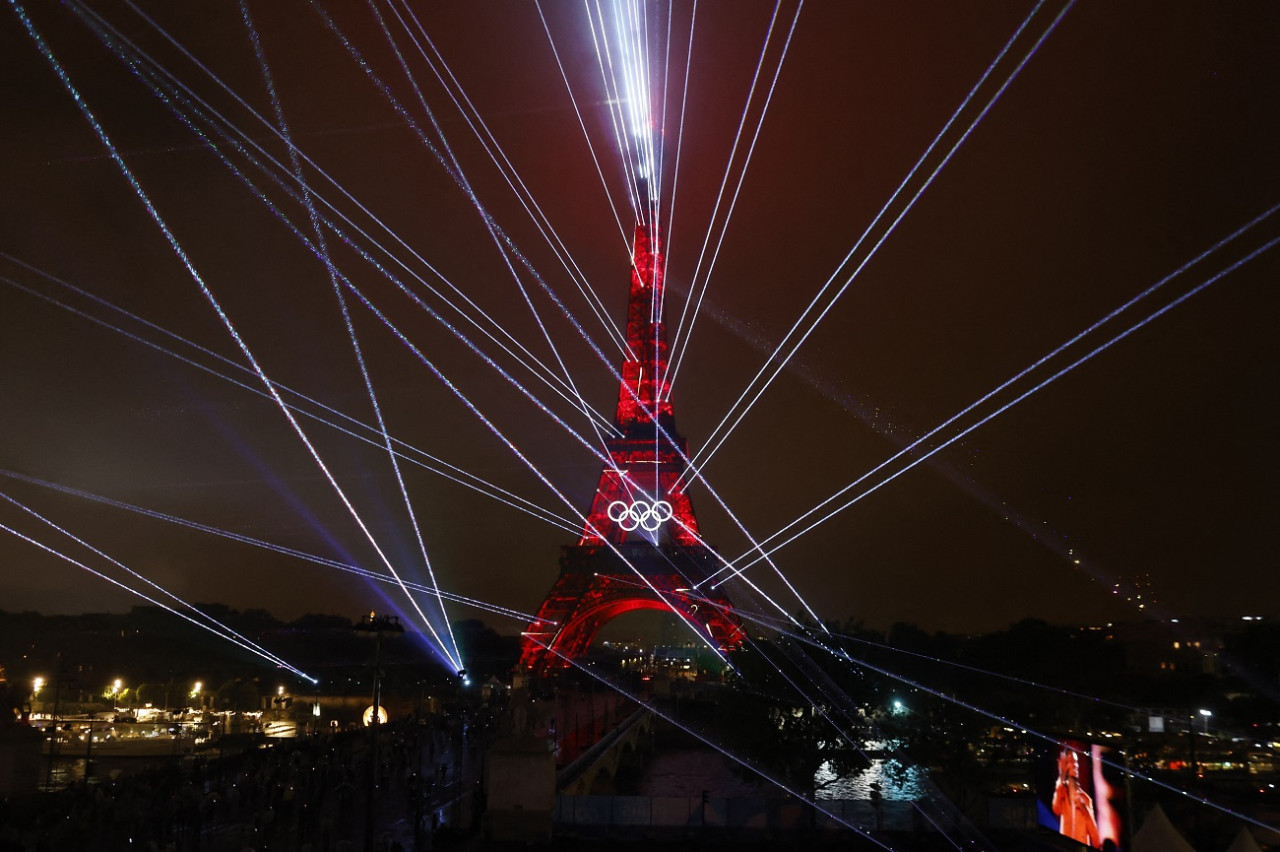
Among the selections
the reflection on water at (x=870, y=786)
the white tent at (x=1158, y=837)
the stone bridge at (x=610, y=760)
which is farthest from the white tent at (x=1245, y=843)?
the reflection on water at (x=870, y=786)

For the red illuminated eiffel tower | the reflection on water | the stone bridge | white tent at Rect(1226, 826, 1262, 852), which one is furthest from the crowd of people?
the red illuminated eiffel tower

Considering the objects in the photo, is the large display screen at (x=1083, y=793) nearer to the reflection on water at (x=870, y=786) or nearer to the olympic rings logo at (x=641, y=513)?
the reflection on water at (x=870, y=786)

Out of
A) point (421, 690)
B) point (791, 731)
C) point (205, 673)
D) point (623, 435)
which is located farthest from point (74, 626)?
point (791, 731)

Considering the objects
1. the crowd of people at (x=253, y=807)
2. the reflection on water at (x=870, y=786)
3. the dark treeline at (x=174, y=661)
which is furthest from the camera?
the dark treeline at (x=174, y=661)

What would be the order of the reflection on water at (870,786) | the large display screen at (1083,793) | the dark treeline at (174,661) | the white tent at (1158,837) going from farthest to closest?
the dark treeline at (174,661) → the reflection on water at (870,786) → the large display screen at (1083,793) → the white tent at (1158,837)

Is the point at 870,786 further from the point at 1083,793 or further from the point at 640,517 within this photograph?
the point at 640,517

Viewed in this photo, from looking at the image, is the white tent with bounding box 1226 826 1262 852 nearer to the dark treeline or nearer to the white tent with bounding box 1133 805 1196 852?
the white tent with bounding box 1133 805 1196 852

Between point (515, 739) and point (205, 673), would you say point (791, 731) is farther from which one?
point (205, 673)
